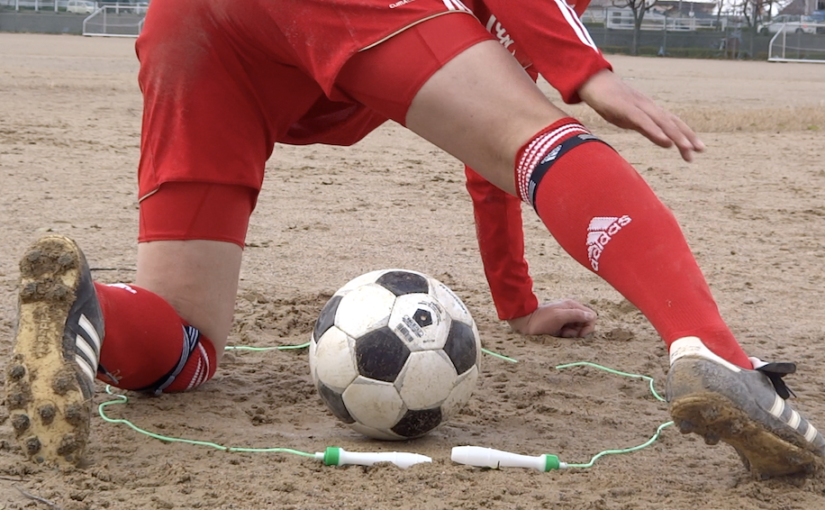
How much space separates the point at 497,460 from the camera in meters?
2.23

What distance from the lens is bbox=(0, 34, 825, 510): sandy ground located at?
2064mm

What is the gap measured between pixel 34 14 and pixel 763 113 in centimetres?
3536

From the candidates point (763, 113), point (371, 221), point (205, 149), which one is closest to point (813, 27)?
point (763, 113)

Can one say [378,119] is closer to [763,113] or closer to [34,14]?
[763,113]

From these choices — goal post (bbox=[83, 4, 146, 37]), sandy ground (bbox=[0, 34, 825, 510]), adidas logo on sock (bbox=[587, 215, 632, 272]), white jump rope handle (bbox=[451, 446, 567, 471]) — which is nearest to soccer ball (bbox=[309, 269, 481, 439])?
sandy ground (bbox=[0, 34, 825, 510])

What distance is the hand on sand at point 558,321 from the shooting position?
3455 mm

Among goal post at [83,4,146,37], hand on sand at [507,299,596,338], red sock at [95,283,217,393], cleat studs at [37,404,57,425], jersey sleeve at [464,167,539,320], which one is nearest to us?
cleat studs at [37,404,57,425]

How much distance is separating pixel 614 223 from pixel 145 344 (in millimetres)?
1301

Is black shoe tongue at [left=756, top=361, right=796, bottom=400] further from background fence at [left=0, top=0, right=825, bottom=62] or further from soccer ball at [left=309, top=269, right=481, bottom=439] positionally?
background fence at [left=0, top=0, right=825, bottom=62]

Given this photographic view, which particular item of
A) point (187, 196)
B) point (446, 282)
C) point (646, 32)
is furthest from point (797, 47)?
point (187, 196)

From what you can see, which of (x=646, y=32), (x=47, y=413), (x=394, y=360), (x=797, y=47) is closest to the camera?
(x=47, y=413)

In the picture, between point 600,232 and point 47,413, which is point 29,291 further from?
point 600,232

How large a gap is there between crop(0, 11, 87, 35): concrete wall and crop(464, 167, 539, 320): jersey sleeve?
39360 mm

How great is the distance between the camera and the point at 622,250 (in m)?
1.84
